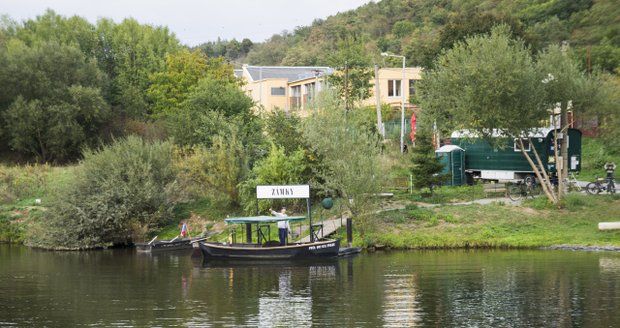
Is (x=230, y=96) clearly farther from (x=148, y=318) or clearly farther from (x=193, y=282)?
(x=148, y=318)

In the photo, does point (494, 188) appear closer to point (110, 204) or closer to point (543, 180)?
point (543, 180)

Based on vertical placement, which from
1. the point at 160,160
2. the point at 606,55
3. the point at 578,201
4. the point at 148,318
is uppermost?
the point at 606,55

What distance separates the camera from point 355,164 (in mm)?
45000

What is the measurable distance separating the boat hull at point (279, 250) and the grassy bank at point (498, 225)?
428 centimetres

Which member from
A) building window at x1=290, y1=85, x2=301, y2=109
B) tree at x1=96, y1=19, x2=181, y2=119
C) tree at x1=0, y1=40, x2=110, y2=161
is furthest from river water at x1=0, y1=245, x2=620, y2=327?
building window at x1=290, y1=85, x2=301, y2=109

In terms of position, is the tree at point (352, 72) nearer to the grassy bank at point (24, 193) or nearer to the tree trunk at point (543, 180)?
the grassy bank at point (24, 193)

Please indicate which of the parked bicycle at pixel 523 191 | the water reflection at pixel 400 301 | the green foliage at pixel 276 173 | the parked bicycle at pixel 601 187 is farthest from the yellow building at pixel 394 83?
the water reflection at pixel 400 301

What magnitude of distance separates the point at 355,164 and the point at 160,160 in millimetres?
14601

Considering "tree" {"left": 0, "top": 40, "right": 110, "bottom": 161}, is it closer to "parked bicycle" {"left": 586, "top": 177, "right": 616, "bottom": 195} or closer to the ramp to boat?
the ramp to boat

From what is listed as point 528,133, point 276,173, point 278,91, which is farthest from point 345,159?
point 278,91

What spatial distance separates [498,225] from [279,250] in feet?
41.3

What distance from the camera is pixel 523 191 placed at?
4856cm

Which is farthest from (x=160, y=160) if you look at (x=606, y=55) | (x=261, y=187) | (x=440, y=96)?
(x=606, y=55)

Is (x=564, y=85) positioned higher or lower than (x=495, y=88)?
higher
